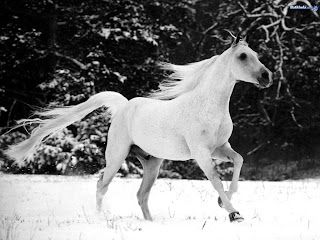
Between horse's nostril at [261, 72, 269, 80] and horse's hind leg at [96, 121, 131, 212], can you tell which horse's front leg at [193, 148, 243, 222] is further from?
horse's hind leg at [96, 121, 131, 212]

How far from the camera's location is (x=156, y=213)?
658 centimetres

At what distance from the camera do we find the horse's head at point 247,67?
5074 millimetres

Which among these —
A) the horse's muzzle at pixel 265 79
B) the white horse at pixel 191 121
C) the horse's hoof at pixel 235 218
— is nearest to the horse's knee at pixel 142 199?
the white horse at pixel 191 121

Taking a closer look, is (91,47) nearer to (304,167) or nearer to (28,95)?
(28,95)

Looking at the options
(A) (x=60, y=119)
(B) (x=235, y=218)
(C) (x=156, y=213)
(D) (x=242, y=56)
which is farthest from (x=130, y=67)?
(B) (x=235, y=218)

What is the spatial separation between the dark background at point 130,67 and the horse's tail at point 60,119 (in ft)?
18.7

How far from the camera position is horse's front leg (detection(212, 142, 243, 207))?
202 inches

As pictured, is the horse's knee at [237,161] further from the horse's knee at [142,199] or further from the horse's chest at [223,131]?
the horse's knee at [142,199]

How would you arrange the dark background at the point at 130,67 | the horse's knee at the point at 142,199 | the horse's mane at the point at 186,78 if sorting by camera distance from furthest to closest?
the dark background at the point at 130,67 → the horse's knee at the point at 142,199 → the horse's mane at the point at 186,78

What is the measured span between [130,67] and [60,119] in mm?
9189

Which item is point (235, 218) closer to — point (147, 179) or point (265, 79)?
point (265, 79)

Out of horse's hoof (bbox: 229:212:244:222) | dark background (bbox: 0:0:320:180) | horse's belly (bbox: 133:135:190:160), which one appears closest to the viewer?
horse's hoof (bbox: 229:212:244:222)

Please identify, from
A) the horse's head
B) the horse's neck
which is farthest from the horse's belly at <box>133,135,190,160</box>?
the horse's head

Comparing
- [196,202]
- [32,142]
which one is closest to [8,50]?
[32,142]
